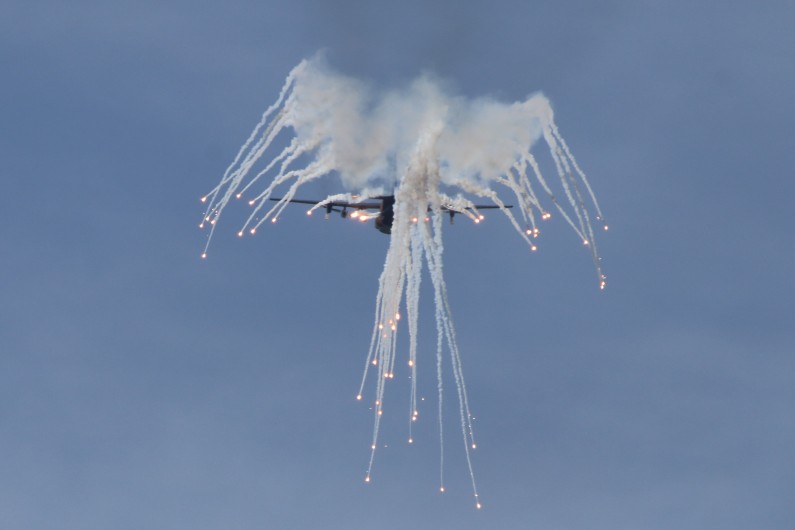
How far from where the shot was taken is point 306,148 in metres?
93.4

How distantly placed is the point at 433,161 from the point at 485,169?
14.1ft

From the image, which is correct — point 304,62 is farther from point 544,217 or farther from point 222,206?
point 544,217

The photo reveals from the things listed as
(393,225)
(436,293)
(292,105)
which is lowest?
(436,293)

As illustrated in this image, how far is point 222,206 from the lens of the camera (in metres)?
93.9

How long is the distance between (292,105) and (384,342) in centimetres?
1750

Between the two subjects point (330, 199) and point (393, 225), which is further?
point (330, 199)

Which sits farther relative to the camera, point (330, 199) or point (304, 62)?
point (330, 199)

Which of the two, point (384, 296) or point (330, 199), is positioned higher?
point (330, 199)

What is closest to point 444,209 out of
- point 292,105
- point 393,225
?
point 393,225

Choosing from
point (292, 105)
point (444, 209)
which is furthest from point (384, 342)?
point (292, 105)

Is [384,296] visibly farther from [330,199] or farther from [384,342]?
[330,199]

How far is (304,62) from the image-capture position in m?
90.6

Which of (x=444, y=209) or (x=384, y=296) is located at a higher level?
(x=444, y=209)

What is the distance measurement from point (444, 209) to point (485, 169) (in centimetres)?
891
